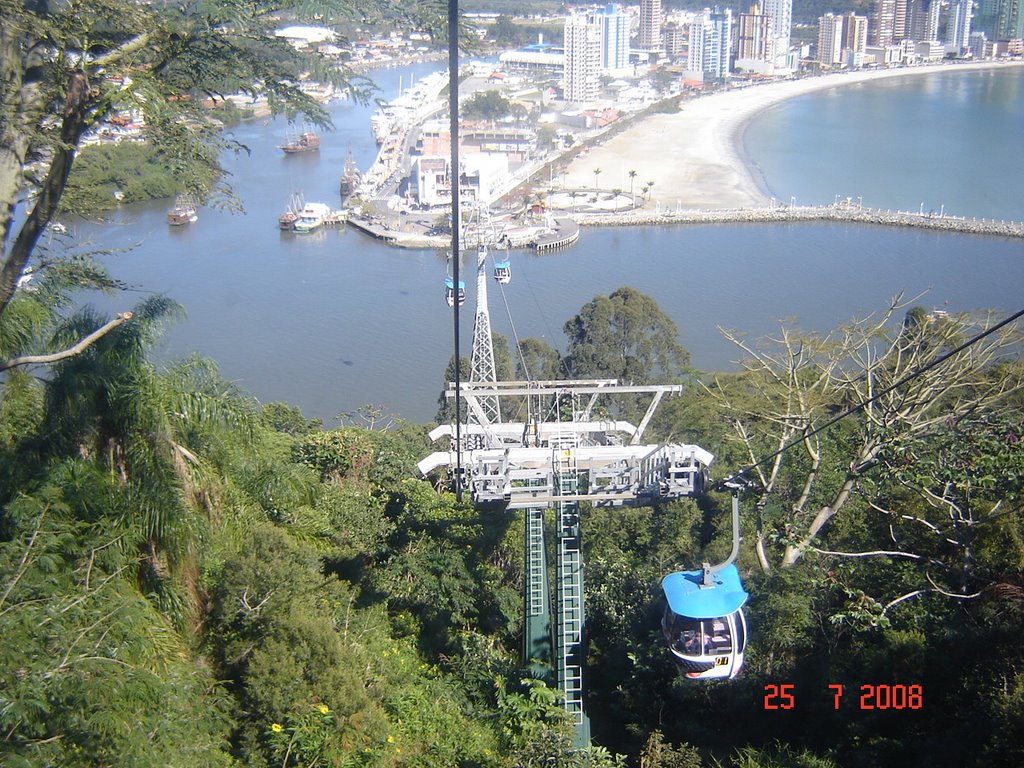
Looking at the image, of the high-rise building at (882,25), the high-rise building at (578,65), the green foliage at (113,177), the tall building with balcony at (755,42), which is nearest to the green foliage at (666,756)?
the green foliage at (113,177)

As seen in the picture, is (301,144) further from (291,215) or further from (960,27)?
(960,27)

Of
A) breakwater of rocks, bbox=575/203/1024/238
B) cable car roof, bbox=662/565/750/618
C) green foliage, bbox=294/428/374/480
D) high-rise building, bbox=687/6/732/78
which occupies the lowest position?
breakwater of rocks, bbox=575/203/1024/238

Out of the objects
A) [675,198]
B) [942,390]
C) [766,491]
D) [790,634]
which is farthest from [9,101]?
[675,198]

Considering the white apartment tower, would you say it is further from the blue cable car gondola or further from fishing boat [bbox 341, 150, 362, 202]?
the blue cable car gondola

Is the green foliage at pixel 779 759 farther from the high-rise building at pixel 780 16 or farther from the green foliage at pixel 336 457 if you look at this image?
the high-rise building at pixel 780 16

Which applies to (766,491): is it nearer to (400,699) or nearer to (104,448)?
(400,699)

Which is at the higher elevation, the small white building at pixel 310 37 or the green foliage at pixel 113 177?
the small white building at pixel 310 37
